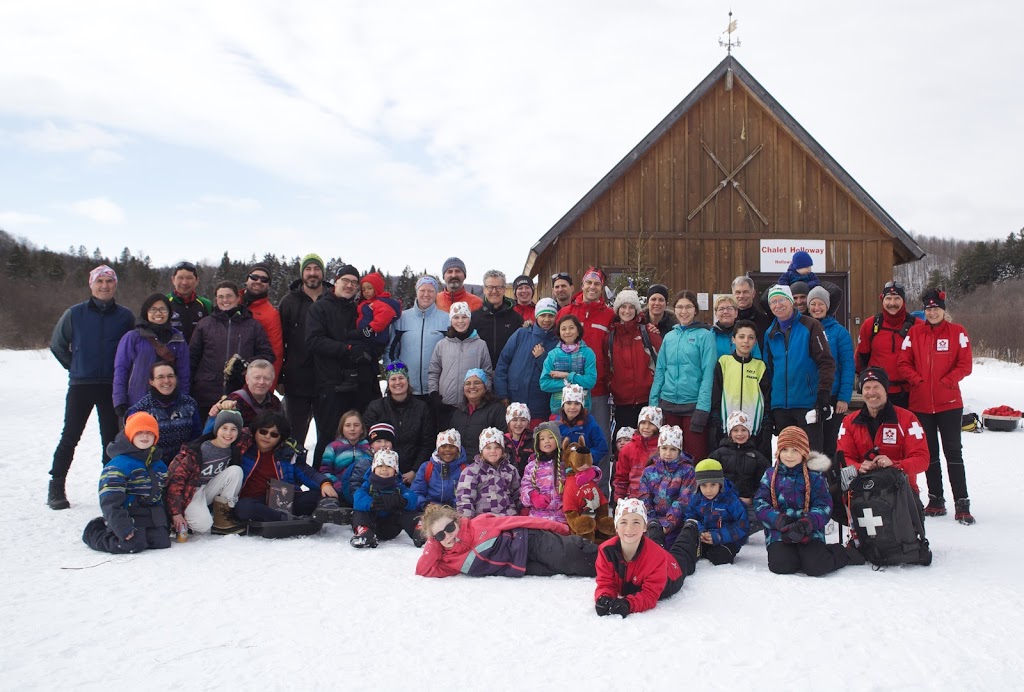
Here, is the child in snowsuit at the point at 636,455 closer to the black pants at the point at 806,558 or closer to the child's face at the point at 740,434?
the child's face at the point at 740,434

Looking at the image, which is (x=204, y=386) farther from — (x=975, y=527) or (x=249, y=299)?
(x=975, y=527)

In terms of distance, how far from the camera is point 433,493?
5.63 metres

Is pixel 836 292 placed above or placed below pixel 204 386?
above

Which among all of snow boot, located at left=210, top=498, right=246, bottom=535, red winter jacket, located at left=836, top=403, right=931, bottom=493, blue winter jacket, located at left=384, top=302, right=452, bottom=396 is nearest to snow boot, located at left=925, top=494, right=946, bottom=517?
red winter jacket, located at left=836, top=403, right=931, bottom=493

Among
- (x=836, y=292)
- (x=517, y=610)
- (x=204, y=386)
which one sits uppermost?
(x=836, y=292)

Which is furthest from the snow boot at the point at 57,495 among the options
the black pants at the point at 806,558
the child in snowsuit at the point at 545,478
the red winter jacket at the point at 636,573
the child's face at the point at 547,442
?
the black pants at the point at 806,558

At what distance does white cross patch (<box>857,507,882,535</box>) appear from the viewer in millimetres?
4625

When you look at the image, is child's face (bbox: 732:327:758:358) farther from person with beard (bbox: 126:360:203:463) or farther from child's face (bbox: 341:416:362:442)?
person with beard (bbox: 126:360:203:463)

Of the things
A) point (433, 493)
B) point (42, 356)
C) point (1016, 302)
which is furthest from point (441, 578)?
point (1016, 302)

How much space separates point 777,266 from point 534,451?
984 centimetres

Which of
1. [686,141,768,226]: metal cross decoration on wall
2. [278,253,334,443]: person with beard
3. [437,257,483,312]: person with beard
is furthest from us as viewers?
[686,141,768,226]: metal cross decoration on wall

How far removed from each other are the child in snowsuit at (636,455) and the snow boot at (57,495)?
180 inches

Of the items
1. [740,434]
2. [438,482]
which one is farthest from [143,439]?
[740,434]

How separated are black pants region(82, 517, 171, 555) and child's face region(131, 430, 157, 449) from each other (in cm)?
56
